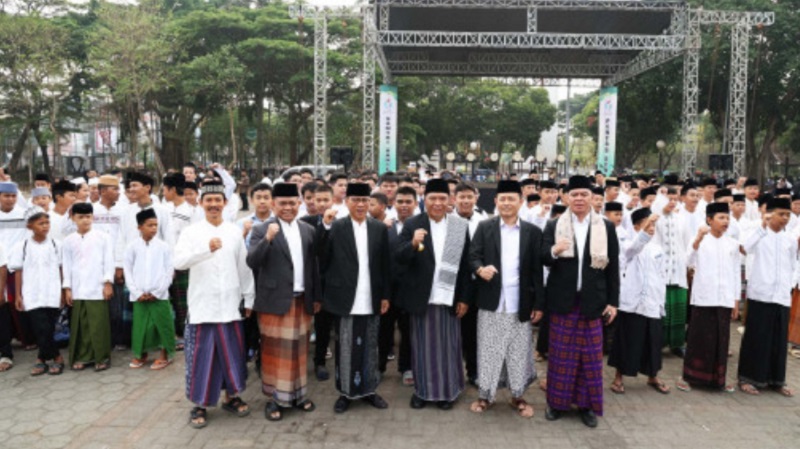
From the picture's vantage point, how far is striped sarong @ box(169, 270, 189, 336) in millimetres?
6344

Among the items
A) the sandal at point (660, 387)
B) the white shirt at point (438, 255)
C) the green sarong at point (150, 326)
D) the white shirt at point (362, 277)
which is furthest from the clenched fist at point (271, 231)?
the sandal at point (660, 387)

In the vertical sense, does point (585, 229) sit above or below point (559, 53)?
below

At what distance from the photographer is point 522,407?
4.62m

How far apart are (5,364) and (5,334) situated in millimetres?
292

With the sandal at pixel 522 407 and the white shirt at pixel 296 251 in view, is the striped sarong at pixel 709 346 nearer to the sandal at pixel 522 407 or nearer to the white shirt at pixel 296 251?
the sandal at pixel 522 407

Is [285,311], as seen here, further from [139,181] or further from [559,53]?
[559,53]

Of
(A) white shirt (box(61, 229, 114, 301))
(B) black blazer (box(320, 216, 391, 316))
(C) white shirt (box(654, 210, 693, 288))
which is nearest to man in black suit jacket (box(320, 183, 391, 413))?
(B) black blazer (box(320, 216, 391, 316))

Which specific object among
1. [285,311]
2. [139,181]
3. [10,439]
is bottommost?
[10,439]

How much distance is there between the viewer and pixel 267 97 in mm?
29031

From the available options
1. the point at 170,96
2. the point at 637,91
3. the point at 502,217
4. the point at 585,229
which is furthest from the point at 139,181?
the point at 637,91

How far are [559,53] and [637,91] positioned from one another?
7585mm

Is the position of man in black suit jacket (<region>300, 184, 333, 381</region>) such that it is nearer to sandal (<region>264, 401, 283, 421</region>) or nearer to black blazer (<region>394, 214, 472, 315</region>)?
sandal (<region>264, 401, 283, 421</region>)

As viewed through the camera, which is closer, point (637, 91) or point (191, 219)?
point (191, 219)

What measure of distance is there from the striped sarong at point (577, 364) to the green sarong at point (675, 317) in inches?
79.6
